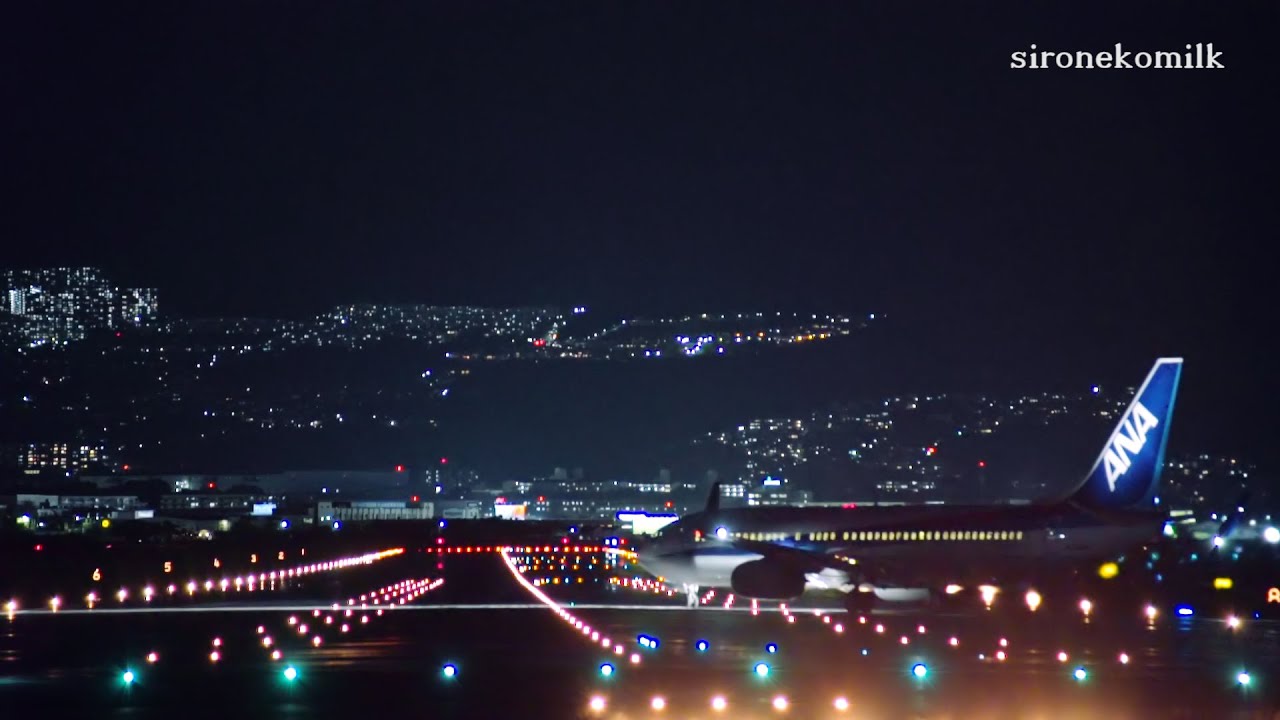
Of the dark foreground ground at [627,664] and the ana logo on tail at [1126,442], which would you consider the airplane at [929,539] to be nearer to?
the ana logo on tail at [1126,442]

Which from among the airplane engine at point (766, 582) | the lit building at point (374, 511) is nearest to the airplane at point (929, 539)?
the airplane engine at point (766, 582)

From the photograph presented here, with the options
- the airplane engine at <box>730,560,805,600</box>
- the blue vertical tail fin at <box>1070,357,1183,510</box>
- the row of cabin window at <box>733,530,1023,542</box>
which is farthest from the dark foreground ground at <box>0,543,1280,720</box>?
the blue vertical tail fin at <box>1070,357,1183,510</box>

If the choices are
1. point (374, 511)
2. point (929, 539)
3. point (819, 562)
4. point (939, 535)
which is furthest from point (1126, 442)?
point (374, 511)

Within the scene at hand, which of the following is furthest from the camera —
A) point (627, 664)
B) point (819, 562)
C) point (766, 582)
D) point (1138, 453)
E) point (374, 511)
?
point (374, 511)

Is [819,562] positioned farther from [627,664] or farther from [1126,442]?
[627,664]

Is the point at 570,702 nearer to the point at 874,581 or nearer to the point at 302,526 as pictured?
the point at 874,581

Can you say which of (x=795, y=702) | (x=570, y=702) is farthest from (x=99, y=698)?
(x=795, y=702)

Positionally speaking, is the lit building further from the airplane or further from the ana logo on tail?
the ana logo on tail
